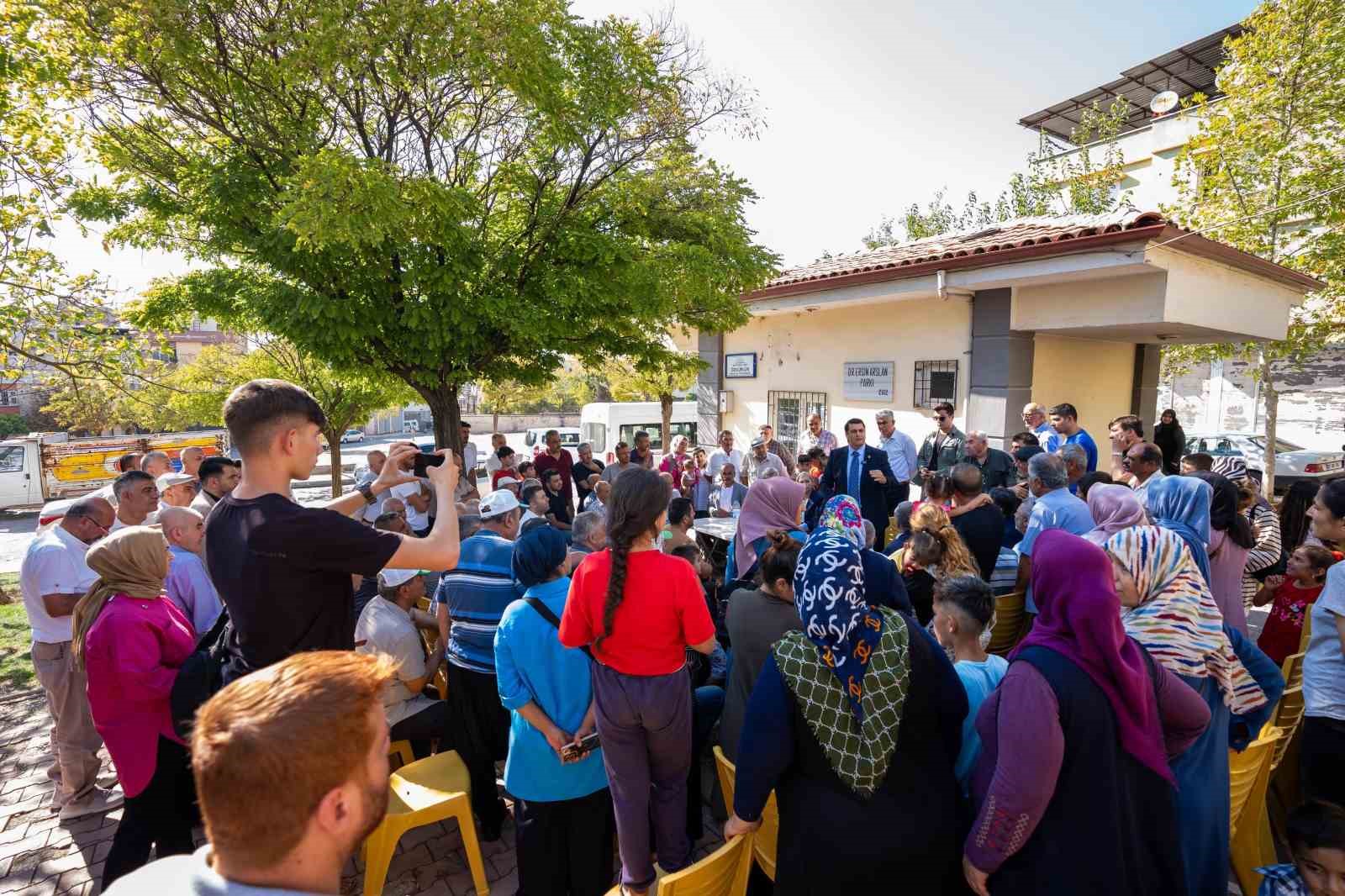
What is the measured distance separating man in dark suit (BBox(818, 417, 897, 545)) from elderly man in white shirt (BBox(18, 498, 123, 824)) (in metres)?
6.67

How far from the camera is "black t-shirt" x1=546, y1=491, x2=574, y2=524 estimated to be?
27.8 ft

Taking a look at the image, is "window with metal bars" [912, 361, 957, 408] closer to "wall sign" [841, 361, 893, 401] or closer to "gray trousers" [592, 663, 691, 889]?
"wall sign" [841, 361, 893, 401]

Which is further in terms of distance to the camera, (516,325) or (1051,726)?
(516,325)

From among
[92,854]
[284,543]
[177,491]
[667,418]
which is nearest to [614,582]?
[284,543]

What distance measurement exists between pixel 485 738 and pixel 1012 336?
865 centimetres

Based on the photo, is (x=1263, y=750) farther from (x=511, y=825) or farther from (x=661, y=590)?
(x=511, y=825)

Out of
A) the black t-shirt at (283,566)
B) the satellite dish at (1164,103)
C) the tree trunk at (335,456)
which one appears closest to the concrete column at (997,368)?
the black t-shirt at (283,566)

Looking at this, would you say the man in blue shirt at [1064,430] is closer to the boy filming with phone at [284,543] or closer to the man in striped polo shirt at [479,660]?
the man in striped polo shirt at [479,660]

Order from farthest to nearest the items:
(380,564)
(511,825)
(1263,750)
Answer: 1. (511,825)
2. (1263,750)
3. (380,564)

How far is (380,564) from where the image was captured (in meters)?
1.88

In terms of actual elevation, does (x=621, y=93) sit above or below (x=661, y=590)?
above

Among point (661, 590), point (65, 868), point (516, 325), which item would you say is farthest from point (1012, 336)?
point (65, 868)

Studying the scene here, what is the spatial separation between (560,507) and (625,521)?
6.23 meters

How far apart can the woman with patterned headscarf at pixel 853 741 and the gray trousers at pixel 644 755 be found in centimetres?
62
